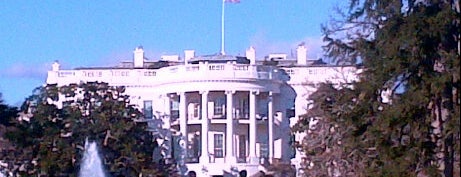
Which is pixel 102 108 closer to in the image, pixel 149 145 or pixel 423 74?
pixel 149 145

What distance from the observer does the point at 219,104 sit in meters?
93.0

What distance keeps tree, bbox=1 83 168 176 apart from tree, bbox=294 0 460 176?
3360 cm

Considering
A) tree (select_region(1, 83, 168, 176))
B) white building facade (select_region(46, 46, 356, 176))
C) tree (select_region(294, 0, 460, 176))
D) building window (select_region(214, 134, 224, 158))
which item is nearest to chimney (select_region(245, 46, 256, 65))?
white building facade (select_region(46, 46, 356, 176))

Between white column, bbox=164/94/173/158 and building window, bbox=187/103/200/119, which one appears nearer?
white column, bbox=164/94/173/158

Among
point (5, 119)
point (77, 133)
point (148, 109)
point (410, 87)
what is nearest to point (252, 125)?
point (148, 109)

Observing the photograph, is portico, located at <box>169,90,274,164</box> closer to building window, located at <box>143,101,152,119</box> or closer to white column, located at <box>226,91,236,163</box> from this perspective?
white column, located at <box>226,91,236,163</box>

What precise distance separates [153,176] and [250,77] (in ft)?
69.9

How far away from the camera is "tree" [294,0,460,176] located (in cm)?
3350

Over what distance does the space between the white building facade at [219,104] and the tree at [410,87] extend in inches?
2062

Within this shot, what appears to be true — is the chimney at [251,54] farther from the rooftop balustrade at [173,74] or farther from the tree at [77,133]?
the tree at [77,133]

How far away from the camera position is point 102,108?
75438 mm

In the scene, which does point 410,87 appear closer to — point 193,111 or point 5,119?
point 5,119

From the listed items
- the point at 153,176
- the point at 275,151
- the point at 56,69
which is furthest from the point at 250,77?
A: the point at 153,176

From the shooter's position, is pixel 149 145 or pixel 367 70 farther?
pixel 149 145
